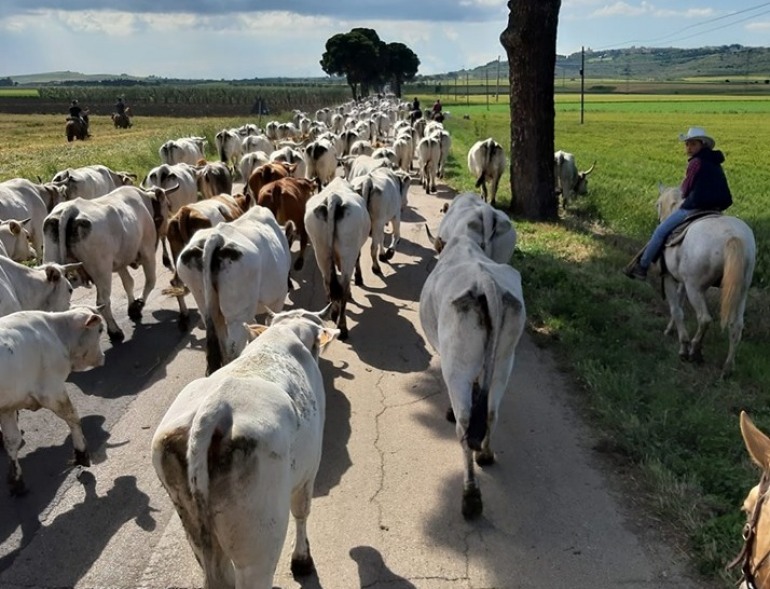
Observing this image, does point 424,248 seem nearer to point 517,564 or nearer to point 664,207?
point 664,207

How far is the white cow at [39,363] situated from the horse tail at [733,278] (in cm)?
635

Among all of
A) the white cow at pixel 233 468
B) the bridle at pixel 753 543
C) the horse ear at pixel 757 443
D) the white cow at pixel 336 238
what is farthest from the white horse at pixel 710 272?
the white cow at pixel 233 468

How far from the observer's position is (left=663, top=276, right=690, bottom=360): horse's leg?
7.83 m

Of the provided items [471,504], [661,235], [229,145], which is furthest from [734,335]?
[229,145]

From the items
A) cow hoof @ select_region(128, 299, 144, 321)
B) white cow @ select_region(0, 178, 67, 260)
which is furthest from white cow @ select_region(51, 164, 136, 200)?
cow hoof @ select_region(128, 299, 144, 321)

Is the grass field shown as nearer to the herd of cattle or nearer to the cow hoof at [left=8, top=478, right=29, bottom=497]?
the herd of cattle

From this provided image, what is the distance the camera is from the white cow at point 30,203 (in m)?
10.7

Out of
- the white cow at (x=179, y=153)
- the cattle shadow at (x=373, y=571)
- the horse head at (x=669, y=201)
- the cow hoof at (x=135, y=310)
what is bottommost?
the cattle shadow at (x=373, y=571)

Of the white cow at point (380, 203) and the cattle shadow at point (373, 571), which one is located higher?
the white cow at point (380, 203)

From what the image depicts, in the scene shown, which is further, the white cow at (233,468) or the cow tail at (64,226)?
the cow tail at (64,226)

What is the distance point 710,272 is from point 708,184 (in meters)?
1.35

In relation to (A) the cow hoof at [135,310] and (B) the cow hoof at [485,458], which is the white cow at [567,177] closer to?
(A) the cow hoof at [135,310]

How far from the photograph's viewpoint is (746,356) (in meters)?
7.61

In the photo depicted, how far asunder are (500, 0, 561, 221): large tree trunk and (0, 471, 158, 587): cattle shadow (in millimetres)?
11572
